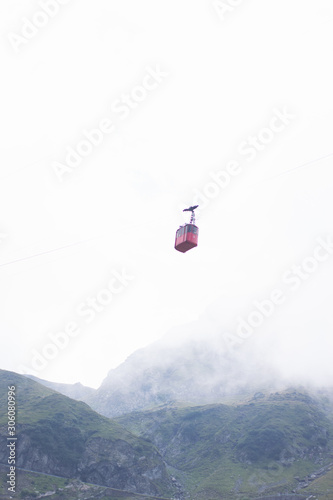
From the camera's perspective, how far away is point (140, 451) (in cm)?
17625

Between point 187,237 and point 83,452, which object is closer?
point 187,237

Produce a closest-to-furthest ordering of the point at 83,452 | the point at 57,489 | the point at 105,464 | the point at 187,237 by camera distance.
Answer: the point at 187,237 → the point at 57,489 → the point at 105,464 → the point at 83,452

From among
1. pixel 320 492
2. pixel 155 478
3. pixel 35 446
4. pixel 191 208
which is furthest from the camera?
pixel 155 478

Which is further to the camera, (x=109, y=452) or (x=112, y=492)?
(x=109, y=452)

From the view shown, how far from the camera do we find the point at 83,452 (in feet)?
544

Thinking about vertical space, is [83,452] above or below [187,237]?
below

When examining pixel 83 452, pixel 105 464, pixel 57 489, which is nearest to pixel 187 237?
pixel 57 489

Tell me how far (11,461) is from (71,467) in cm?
2854

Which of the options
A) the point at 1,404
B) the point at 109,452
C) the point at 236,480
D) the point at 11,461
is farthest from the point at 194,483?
the point at 1,404

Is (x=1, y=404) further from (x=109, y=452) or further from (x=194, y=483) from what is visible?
(x=194, y=483)

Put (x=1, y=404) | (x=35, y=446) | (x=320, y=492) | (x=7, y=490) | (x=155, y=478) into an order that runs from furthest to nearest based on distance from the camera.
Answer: (x=1, y=404), (x=155, y=478), (x=35, y=446), (x=320, y=492), (x=7, y=490)

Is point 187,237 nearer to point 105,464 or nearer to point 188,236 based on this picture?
point 188,236

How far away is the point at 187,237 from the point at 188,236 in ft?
0.90

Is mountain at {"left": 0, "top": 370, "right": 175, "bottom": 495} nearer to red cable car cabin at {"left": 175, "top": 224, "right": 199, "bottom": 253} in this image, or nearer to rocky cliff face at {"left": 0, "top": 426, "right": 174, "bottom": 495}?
rocky cliff face at {"left": 0, "top": 426, "right": 174, "bottom": 495}
